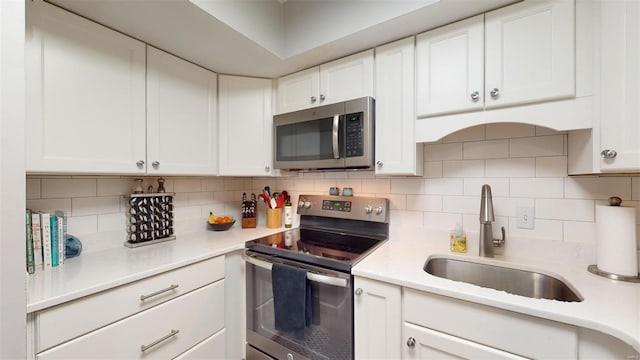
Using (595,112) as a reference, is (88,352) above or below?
below

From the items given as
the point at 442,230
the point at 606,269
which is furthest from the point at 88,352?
the point at 606,269

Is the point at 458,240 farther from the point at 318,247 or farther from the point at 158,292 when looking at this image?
the point at 158,292

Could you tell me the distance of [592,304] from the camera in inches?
32.3

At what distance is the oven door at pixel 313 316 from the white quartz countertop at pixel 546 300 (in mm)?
185

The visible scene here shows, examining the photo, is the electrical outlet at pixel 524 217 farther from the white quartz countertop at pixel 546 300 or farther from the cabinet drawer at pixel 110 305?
the cabinet drawer at pixel 110 305

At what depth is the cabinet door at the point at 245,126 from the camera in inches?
70.9

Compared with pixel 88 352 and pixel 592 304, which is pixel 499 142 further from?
pixel 88 352

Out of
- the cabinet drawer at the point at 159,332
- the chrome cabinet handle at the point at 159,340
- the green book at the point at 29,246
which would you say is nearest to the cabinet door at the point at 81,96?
the green book at the point at 29,246

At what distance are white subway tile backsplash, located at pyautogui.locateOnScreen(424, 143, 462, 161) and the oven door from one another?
90 centimetres

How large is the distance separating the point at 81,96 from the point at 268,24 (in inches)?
40.0

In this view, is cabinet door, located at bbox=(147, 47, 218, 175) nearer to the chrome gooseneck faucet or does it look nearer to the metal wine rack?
the metal wine rack

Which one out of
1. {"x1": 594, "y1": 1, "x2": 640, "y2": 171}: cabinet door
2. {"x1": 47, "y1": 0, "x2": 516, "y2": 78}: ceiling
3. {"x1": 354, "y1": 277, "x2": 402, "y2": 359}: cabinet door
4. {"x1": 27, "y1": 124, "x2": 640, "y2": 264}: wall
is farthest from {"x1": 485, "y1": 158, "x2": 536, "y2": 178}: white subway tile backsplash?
{"x1": 354, "y1": 277, "x2": 402, "y2": 359}: cabinet door

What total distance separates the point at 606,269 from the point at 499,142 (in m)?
0.69

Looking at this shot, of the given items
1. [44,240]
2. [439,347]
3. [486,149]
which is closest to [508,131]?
[486,149]
